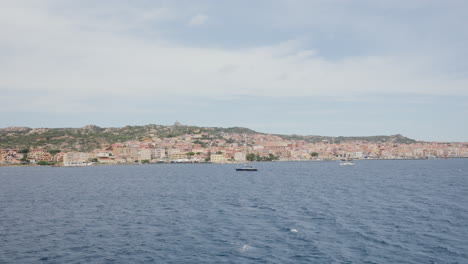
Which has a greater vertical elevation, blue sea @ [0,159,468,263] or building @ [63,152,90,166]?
building @ [63,152,90,166]

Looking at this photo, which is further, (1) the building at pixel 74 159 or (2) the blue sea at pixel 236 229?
(1) the building at pixel 74 159

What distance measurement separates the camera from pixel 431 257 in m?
25.5

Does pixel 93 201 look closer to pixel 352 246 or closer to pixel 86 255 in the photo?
pixel 86 255

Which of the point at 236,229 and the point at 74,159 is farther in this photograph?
the point at 74,159

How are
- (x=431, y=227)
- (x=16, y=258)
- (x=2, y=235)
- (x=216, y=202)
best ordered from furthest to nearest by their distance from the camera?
(x=216, y=202)
(x=431, y=227)
(x=2, y=235)
(x=16, y=258)

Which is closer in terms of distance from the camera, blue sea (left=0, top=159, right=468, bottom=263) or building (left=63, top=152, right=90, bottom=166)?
blue sea (left=0, top=159, right=468, bottom=263)

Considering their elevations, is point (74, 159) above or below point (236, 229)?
above

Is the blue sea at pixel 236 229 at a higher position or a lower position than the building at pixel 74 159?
lower

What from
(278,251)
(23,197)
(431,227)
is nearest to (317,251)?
(278,251)

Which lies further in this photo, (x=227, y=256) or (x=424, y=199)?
(x=424, y=199)

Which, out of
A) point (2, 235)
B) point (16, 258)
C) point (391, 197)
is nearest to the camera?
point (16, 258)

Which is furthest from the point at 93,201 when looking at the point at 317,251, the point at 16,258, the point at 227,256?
the point at 317,251

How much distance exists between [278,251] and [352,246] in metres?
5.62

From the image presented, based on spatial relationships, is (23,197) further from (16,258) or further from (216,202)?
(16,258)
